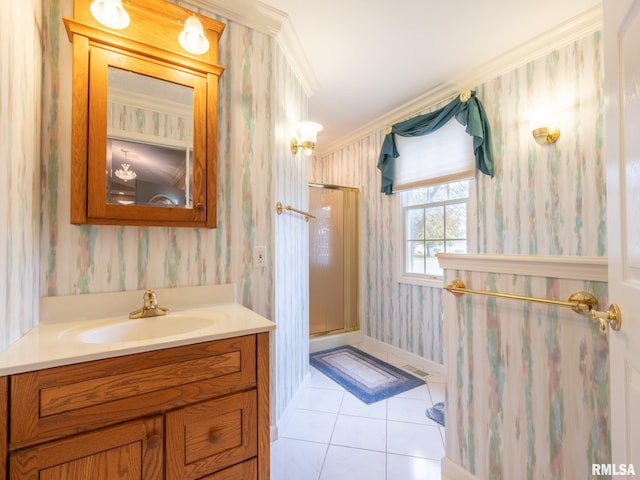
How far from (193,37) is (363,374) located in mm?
2635

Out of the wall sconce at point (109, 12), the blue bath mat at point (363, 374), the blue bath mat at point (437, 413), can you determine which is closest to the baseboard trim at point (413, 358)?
the blue bath mat at point (363, 374)

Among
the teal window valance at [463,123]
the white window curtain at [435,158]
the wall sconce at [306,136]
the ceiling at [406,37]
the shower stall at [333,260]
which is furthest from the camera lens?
the shower stall at [333,260]

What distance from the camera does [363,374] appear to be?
251cm

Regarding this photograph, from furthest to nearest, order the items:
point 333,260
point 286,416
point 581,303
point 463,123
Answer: point 333,260 → point 463,123 → point 286,416 → point 581,303

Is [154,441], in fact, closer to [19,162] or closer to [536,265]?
[19,162]

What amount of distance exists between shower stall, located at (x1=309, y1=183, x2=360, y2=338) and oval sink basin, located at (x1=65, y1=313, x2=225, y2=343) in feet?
6.27

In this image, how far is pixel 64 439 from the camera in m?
0.76

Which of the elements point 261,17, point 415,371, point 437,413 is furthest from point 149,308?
point 415,371

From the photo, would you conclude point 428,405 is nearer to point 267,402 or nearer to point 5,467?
point 267,402

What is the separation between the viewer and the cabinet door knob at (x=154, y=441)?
0.86m

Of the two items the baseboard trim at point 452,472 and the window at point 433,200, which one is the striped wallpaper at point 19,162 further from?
the window at point 433,200

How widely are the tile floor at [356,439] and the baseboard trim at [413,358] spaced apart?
0.28m

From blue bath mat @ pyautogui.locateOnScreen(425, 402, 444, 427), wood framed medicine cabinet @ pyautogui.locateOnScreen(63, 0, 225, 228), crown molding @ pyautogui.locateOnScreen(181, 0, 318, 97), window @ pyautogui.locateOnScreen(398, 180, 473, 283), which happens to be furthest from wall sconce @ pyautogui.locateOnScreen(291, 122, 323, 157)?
blue bath mat @ pyautogui.locateOnScreen(425, 402, 444, 427)

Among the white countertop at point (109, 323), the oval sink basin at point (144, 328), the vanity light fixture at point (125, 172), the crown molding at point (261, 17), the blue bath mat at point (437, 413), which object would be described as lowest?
the blue bath mat at point (437, 413)
